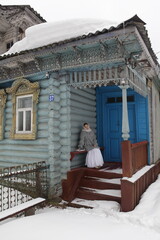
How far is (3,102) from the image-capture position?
7.59 m

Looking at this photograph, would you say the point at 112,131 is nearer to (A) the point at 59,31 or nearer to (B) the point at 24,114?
(B) the point at 24,114

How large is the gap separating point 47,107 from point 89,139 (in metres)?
1.75

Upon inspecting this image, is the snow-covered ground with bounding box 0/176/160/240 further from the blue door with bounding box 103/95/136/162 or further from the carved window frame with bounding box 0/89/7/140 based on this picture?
the carved window frame with bounding box 0/89/7/140

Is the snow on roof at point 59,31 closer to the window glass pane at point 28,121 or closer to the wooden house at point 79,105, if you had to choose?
the wooden house at point 79,105

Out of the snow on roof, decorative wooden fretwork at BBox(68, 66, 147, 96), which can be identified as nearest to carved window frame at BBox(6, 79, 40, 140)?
the snow on roof

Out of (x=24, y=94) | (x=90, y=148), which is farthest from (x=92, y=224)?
(x=24, y=94)

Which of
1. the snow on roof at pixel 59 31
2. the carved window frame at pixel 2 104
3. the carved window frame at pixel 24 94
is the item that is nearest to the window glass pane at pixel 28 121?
the carved window frame at pixel 24 94

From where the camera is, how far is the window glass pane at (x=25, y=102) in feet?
23.1

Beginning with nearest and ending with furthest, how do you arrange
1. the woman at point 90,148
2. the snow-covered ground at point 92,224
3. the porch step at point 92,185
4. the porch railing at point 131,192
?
the snow-covered ground at point 92,224
the porch railing at point 131,192
the porch step at point 92,185
the woman at point 90,148

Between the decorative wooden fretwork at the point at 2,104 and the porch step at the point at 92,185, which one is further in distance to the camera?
the decorative wooden fretwork at the point at 2,104

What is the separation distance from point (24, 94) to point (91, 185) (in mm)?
3732

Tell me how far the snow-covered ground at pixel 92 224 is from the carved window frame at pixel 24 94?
257 centimetres

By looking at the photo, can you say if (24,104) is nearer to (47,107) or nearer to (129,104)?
(47,107)

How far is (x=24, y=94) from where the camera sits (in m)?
7.00
